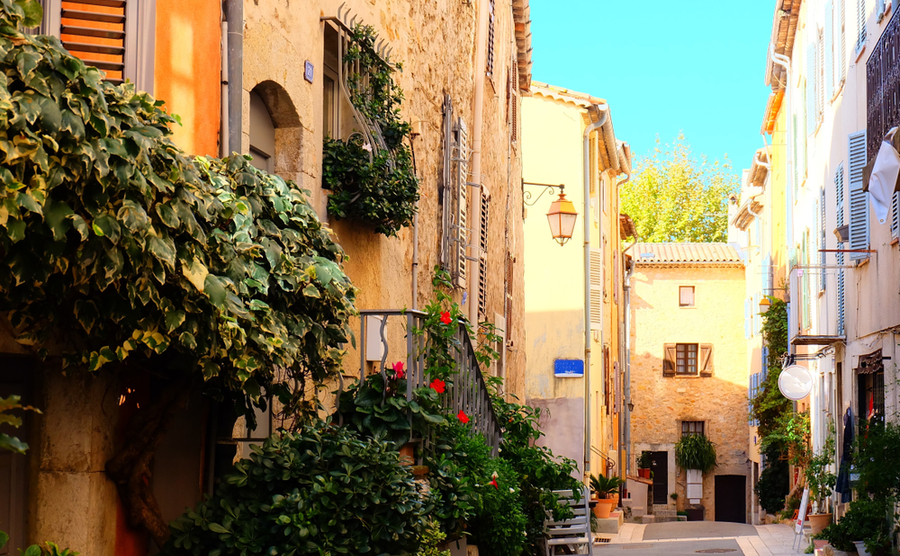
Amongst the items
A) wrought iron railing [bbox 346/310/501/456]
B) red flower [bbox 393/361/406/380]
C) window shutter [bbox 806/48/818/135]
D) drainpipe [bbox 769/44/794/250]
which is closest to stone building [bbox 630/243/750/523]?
drainpipe [bbox 769/44/794/250]

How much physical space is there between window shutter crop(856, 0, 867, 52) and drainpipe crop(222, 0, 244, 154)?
→ 32.2ft

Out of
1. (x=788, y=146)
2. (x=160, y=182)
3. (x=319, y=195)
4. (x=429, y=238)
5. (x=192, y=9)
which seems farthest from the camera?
(x=788, y=146)

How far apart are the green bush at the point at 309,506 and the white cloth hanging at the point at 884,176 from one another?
5877 mm

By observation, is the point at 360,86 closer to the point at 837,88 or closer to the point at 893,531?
the point at 893,531

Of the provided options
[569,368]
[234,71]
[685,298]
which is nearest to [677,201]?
[685,298]

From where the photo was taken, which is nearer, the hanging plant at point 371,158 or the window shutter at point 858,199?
the hanging plant at point 371,158

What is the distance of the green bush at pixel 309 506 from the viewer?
4.89m

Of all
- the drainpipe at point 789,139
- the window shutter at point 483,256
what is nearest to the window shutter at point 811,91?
the drainpipe at point 789,139

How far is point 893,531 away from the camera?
11.5 meters

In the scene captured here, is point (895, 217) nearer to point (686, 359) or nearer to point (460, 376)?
point (460, 376)

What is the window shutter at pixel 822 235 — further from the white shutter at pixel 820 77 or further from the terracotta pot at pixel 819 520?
the terracotta pot at pixel 819 520

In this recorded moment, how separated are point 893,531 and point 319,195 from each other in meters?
7.95

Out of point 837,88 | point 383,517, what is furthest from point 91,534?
point 837,88

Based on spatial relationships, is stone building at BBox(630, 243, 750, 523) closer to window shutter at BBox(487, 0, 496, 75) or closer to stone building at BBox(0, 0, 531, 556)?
window shutter at BBox(487, 0, 496, 75)
